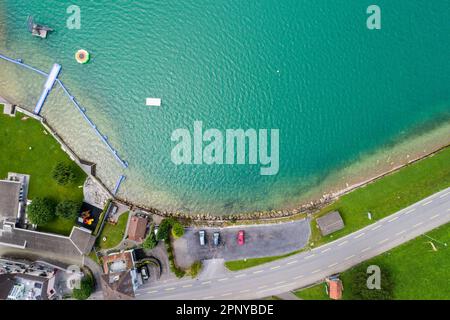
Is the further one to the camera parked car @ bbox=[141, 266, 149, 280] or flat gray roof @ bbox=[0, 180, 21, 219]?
parked car @ bbox=[141, 266, 149, 280]

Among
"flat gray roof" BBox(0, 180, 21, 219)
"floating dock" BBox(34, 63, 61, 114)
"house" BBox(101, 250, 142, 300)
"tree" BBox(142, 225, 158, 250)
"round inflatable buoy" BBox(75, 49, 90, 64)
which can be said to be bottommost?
"house" BBox(101, 250, 142, 300)

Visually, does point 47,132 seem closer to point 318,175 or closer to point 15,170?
point 15,170

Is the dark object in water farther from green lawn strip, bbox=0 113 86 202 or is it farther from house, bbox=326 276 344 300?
house, bbox=326 276 344 300

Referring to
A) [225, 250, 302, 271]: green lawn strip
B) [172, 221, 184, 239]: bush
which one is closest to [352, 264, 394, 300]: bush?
[225, 250, 302, 271]: green lawn strip

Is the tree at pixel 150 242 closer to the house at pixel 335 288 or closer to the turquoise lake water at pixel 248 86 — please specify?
the turquoise lake water at pixel 248 86

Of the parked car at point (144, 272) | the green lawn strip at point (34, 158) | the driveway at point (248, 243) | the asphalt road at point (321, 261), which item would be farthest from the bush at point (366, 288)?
the green lawn strip at point (34, 158)

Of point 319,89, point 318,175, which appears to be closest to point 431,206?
point 318,175
